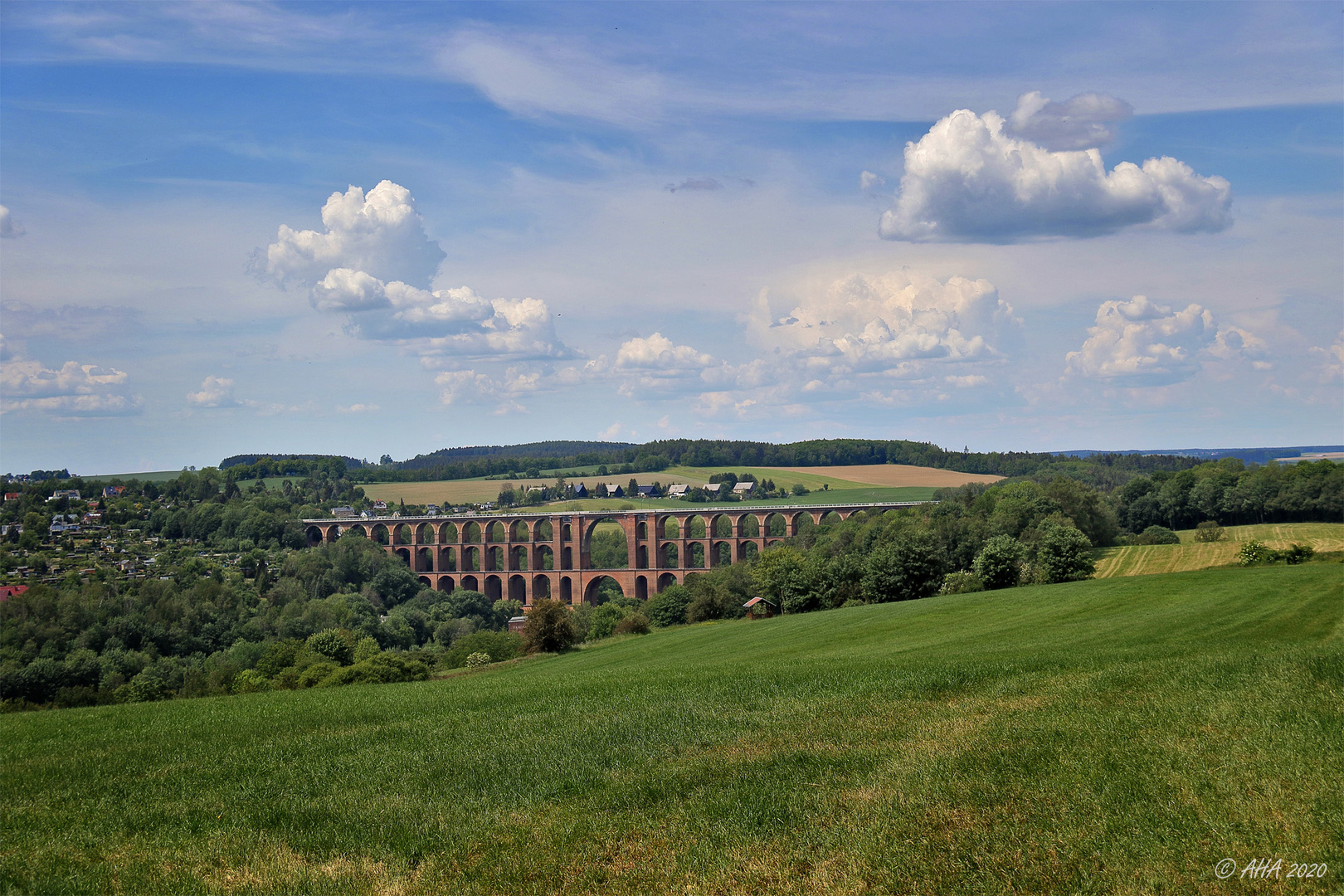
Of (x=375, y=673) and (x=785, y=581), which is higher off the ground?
(x=375, y=673)

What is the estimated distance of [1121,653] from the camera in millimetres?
15352

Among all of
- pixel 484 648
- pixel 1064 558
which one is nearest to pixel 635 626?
pixel 484 648

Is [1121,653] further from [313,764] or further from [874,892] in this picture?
[313,764]

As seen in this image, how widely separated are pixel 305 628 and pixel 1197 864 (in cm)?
8110

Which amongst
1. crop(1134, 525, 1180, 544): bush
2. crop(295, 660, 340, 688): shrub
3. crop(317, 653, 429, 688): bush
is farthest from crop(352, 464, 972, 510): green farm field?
crop(295, 660, 340, 688): shrub

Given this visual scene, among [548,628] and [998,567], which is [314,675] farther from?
[998,567]

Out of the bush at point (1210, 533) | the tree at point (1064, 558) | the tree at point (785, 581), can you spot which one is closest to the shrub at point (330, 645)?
the tree at point (785, 581)

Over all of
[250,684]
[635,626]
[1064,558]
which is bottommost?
[635,626]

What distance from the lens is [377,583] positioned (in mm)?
107375

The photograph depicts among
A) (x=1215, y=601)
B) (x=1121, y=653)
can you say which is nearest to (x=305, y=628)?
(x=1215, y=601)

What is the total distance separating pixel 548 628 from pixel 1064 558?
96.8 feet

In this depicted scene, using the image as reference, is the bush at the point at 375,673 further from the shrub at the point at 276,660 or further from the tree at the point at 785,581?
the tree at the point at 785,581

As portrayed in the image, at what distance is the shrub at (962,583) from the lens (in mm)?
52766

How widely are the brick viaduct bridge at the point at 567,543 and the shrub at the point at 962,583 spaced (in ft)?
183
